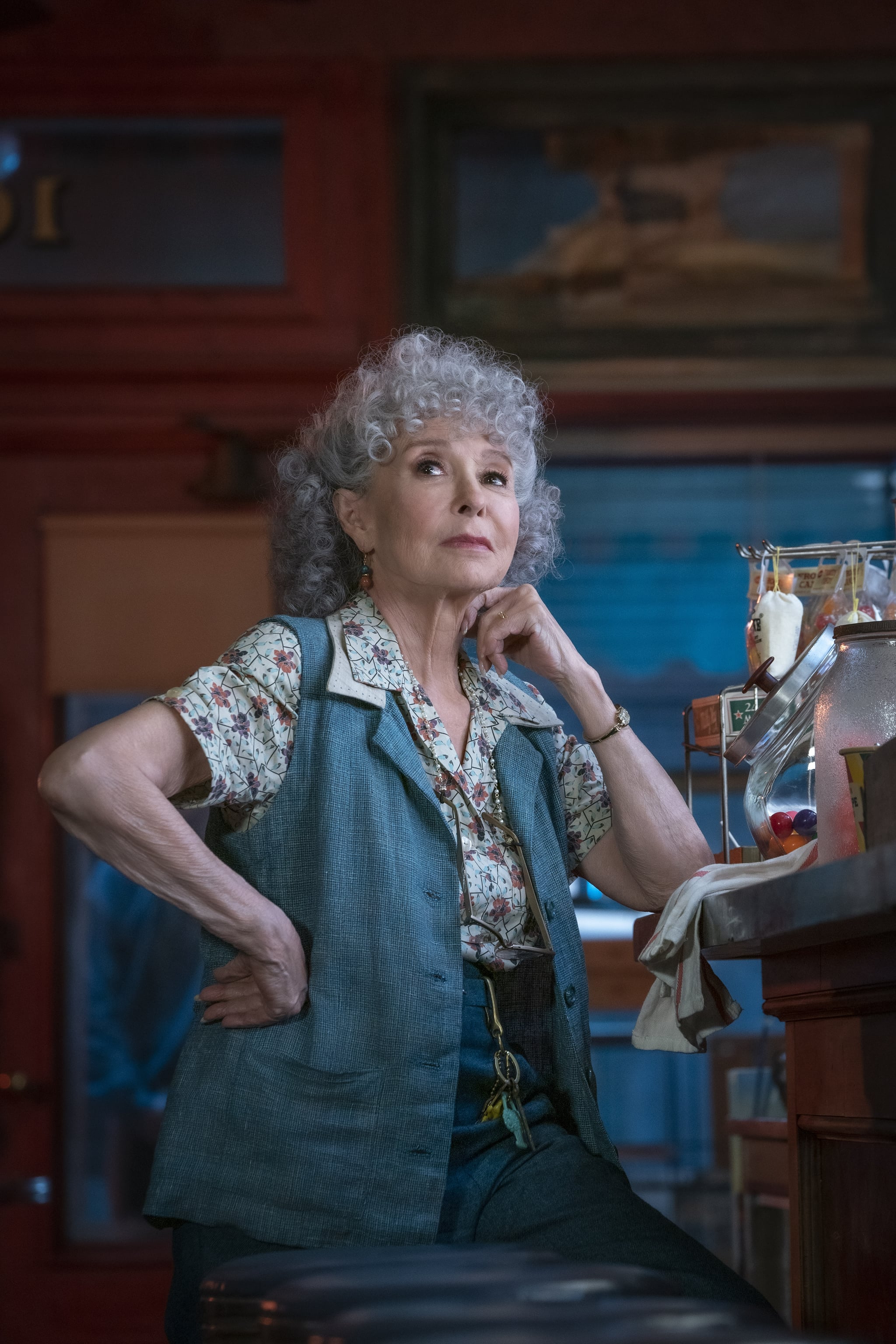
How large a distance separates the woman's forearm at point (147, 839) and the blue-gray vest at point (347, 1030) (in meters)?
0.08

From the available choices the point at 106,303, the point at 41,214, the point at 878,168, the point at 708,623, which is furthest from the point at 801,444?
the point at 41,214

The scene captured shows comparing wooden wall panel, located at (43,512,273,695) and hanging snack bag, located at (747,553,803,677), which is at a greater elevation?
wooden wall panel, located at (43,512,273,695)

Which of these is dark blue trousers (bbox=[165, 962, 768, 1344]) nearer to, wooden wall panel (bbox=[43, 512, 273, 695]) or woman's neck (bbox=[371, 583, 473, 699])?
woman's neck (bbox=[371, 583, 473, 699])

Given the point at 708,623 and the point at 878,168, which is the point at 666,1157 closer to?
the point at 708,623

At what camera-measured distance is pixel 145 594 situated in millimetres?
3904

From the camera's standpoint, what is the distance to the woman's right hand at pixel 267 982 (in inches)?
58.2

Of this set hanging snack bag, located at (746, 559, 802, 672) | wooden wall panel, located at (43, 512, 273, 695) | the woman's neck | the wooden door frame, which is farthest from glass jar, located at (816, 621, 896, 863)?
the wooden door frame

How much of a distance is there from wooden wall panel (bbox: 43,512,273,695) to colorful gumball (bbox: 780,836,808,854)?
2.58 metres

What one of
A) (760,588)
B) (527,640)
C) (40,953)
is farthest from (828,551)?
(40,953)

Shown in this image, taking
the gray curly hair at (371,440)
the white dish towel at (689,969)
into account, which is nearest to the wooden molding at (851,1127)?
the white dish towel at (689,969)

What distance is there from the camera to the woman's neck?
184 cm

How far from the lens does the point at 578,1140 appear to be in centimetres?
158

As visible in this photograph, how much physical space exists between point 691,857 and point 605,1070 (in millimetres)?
2244

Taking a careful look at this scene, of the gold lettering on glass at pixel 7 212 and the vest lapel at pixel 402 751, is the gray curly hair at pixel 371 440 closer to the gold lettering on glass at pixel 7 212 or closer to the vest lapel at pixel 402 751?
the vest lapel at pixel 402 751
